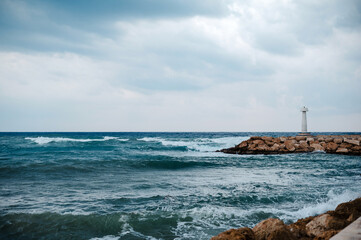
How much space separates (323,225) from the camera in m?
3.99

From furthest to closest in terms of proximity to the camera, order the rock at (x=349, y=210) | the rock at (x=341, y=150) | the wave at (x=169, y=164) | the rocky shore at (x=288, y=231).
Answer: the rock at (x=341, y=150) < the wave at (x=169, y=164) < the rock at (x=349, y=210) < the rocky shore at (x=288, y=231)

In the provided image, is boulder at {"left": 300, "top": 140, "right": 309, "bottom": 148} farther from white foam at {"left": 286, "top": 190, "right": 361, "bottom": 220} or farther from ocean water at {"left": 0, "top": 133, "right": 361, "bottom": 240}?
white foam at {"left": 286, "top": 190, "right": 361, "bottom": 220}

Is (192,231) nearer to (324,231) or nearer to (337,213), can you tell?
(324,231)

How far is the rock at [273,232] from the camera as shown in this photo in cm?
354

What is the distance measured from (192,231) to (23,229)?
3.38m

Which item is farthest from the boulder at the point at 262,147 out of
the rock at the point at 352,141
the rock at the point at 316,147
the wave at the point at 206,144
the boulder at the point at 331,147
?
the rock at the point at 352,141

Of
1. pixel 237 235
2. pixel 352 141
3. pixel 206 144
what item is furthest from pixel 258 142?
pixel 237 235

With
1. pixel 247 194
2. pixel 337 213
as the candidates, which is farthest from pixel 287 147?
pixel 337 213

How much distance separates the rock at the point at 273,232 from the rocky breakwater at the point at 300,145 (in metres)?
18.3

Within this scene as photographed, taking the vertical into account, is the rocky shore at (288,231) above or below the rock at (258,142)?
below

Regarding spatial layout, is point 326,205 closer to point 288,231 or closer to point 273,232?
point 288,231

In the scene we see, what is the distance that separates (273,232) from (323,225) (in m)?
1.04

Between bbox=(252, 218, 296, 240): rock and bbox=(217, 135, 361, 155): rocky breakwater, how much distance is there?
720 inches

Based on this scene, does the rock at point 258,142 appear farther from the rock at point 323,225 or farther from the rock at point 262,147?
the rock at point 323,225
